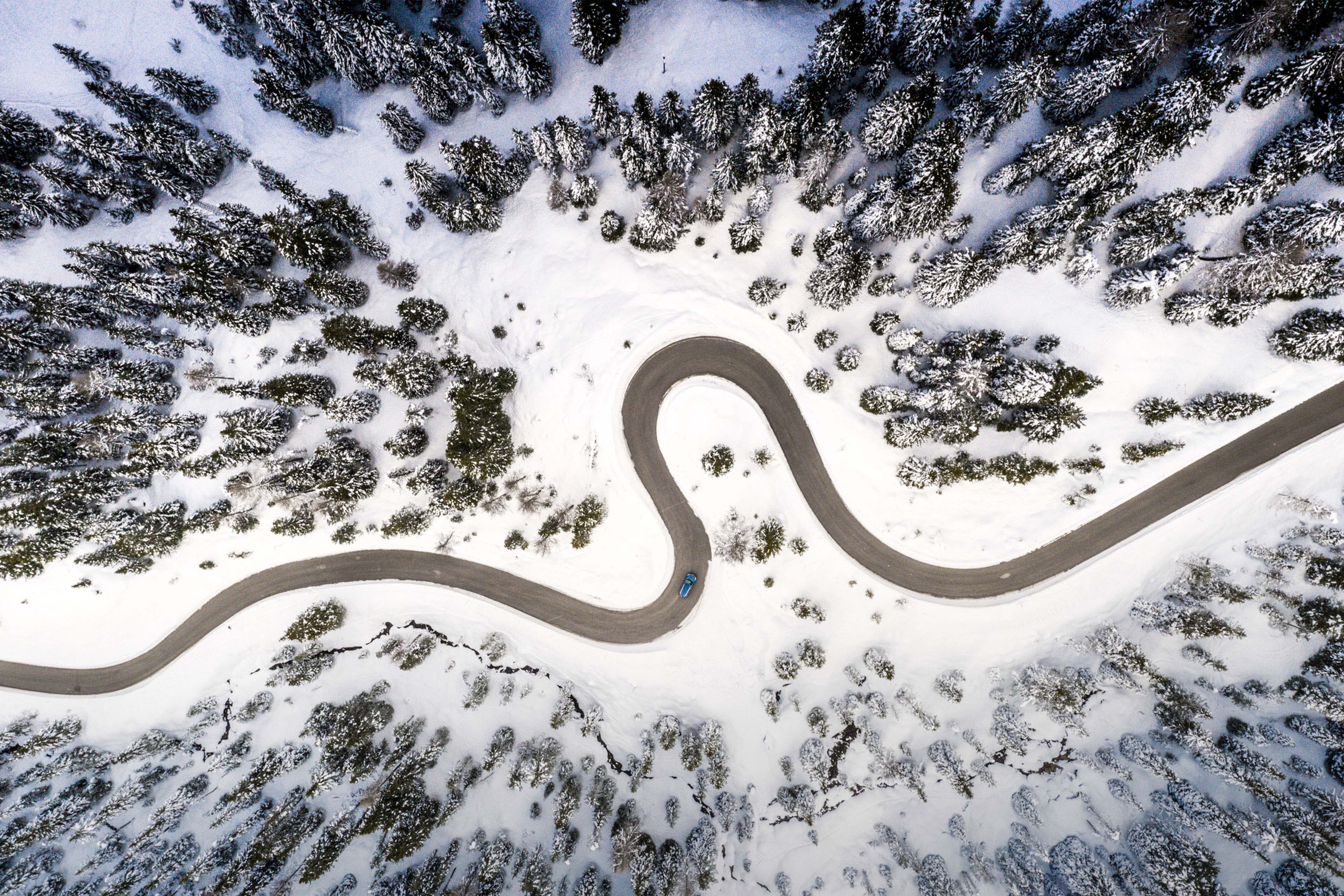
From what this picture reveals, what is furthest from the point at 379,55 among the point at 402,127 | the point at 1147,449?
the point at 1147,449

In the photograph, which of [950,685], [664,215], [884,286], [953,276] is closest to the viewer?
[953,276]

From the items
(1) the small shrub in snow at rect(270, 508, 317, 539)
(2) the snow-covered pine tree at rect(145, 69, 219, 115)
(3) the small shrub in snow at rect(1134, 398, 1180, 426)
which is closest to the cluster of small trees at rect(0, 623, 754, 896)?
(1) the small shrub in snow at rect(270, 508, 317, 539)

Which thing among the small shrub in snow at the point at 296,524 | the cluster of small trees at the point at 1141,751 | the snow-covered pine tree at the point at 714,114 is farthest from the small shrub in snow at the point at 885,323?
the small shrub in snow at the point at 296,524

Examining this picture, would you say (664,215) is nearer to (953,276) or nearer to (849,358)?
(849,358)

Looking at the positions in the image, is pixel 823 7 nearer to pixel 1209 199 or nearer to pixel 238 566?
pixel 1209 199

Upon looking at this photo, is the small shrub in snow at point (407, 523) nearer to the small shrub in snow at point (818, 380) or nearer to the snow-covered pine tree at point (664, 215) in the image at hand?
the snow-covered pine tree at point (664, 215)

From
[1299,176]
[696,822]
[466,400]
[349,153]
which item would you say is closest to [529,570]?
[466,400]

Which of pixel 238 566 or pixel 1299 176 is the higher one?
pixel 238 566
